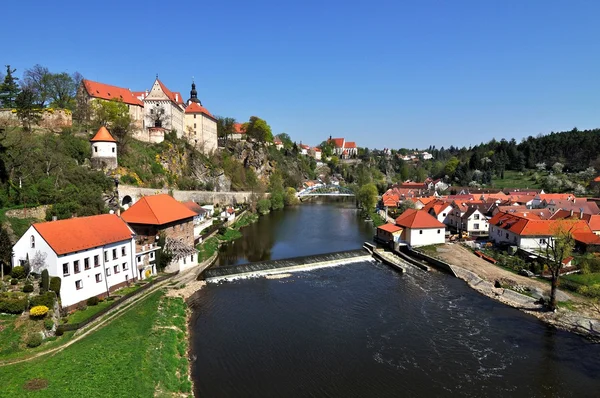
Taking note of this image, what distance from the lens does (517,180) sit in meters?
91.6

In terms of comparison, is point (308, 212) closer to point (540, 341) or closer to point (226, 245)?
point (226, 245)

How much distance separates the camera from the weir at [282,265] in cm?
2883

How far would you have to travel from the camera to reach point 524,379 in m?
16.0

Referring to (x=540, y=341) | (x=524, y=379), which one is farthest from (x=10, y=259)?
(x=540, y=341)

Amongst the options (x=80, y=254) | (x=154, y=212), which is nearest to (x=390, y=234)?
(x=154, y=212)

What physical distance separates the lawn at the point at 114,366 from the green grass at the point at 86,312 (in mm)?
1423

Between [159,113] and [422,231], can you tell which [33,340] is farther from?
[159,113]

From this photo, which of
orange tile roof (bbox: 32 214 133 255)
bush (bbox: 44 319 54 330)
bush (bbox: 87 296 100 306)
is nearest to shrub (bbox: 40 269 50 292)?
orange tile roof (bbox: 32 214 133 255)

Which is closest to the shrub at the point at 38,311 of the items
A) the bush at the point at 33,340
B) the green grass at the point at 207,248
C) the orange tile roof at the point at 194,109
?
the bush at the point at 33,340

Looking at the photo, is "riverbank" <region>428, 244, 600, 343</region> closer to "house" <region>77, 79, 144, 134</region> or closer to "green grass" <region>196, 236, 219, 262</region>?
"green grass" <region>196, 236, 219, 262</region>

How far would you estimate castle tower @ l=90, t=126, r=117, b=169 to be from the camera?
3966 cm

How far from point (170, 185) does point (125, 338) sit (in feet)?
120

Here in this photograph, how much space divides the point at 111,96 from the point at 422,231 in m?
45.8

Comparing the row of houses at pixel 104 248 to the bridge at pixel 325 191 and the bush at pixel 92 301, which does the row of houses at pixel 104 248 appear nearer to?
the bush at pixel 92 301
